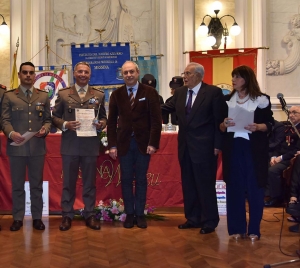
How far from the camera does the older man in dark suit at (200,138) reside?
13.5 feet

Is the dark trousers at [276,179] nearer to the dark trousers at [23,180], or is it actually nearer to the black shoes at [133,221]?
the black shoes at [133,221]

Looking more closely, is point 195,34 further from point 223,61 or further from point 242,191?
point 242,191

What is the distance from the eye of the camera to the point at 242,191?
3.91 meters

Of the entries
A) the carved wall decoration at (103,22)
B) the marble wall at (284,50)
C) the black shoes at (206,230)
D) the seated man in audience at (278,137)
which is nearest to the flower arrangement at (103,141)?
the black shoes at (206,230)

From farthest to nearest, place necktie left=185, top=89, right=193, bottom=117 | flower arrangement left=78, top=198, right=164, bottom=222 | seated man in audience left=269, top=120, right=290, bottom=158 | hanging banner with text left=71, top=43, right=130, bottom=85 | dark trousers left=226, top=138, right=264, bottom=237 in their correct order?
hanging banner with text left=71, top=43, right=130, bottom=85, seated man in audience left=269, top=120, right=290, bottom=158, flower arrangement left=78, top=198, right=164, bottom=222, necktie left=185, top=89, right=193, bottom=117, dark trousers left=226, top=138, right=264, bottom=237

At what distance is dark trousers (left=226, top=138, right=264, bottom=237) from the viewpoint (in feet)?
12.7

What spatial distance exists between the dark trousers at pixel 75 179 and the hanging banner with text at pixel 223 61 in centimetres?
382

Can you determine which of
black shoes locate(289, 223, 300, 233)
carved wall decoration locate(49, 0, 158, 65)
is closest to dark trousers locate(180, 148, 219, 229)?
black shoes locate(289, 223, 300, 233)

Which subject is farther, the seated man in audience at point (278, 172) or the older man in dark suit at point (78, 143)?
the seated man in audience at point (278, 172)

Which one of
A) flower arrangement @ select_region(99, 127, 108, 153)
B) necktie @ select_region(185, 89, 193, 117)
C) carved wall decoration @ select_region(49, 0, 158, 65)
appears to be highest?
carved wall decoration @ select_region(49, 0, 158, 65)

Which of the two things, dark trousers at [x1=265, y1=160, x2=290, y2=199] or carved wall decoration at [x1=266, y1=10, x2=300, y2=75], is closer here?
dark trousers at [x1=265, y1=160, x2=290, y2=199]

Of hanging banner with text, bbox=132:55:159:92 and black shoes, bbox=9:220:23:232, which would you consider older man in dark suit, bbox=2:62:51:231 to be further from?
hanging banner with text, bbox=132:55:159:92

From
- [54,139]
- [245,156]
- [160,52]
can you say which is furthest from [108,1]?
[245,156]

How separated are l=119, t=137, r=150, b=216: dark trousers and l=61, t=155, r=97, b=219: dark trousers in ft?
1.02
